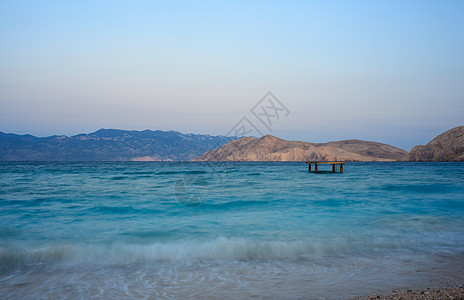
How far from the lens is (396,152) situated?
178500 mm

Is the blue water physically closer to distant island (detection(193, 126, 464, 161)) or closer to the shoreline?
the shoreline

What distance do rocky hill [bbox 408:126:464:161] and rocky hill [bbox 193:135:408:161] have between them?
42873 mm

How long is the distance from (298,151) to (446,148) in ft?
212

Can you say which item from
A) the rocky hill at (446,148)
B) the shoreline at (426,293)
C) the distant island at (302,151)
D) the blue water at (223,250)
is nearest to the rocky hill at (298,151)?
the distant island at (302,151)

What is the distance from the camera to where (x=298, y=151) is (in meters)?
161

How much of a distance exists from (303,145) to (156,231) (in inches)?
6423

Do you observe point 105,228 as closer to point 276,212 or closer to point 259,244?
point 259,244

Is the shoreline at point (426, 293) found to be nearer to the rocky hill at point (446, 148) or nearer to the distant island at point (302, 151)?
the rocky hill at point (446, 148)

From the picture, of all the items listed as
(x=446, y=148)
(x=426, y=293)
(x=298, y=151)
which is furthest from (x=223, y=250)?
(x=298, y=151)

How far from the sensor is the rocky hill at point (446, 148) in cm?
10588

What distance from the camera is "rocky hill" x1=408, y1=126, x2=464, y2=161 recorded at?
347ft

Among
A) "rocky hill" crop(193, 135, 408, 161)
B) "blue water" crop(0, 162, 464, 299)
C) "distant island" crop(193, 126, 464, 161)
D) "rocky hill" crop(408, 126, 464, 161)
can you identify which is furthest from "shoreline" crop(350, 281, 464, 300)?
"rocky hill" crop(193, 135, 408, 161)

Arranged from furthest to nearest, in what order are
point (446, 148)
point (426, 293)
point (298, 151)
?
point (298, 151), point (446, 148), point (426, 293)

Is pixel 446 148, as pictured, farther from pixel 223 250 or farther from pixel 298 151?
pixel 223 250
